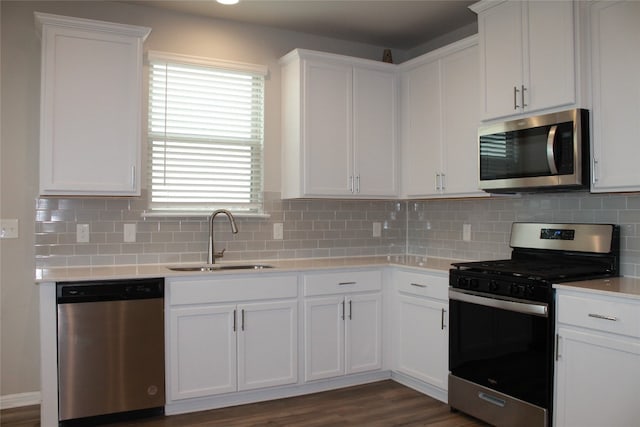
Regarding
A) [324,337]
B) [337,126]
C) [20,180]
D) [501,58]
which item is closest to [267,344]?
[324,337]

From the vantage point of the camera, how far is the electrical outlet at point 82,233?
3424 mm

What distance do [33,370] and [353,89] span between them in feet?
9.51

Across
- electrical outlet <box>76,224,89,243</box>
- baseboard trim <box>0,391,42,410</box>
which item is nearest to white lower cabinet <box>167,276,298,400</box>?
electrical outlet <box>76,224,89,243</box>

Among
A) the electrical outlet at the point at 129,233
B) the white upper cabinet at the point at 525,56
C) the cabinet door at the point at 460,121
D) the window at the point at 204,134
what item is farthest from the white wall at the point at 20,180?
the white upper cabinet at the point at 525,56

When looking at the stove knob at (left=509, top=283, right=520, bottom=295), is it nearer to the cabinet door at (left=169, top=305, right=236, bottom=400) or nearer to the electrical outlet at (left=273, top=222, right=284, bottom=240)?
the cabinet door at (left=169, top=305, right=236, bottom=400)

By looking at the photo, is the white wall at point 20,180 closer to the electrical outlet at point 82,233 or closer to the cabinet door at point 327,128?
the electrical outlet at point 82,233

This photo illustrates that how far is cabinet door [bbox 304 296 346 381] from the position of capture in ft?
11.6

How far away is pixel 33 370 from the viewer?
→ 3.36 meters

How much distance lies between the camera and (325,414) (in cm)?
325

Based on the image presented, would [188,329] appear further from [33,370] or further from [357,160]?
[357,160]

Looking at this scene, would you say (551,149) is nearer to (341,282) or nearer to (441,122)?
(441,122)

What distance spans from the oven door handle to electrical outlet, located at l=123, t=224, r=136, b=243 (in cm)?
211

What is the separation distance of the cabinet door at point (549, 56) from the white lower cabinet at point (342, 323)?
5.30 ft

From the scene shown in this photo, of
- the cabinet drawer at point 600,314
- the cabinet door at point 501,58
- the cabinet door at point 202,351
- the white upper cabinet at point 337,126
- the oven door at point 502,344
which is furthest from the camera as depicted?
the white upper cabinet at point 337,126
